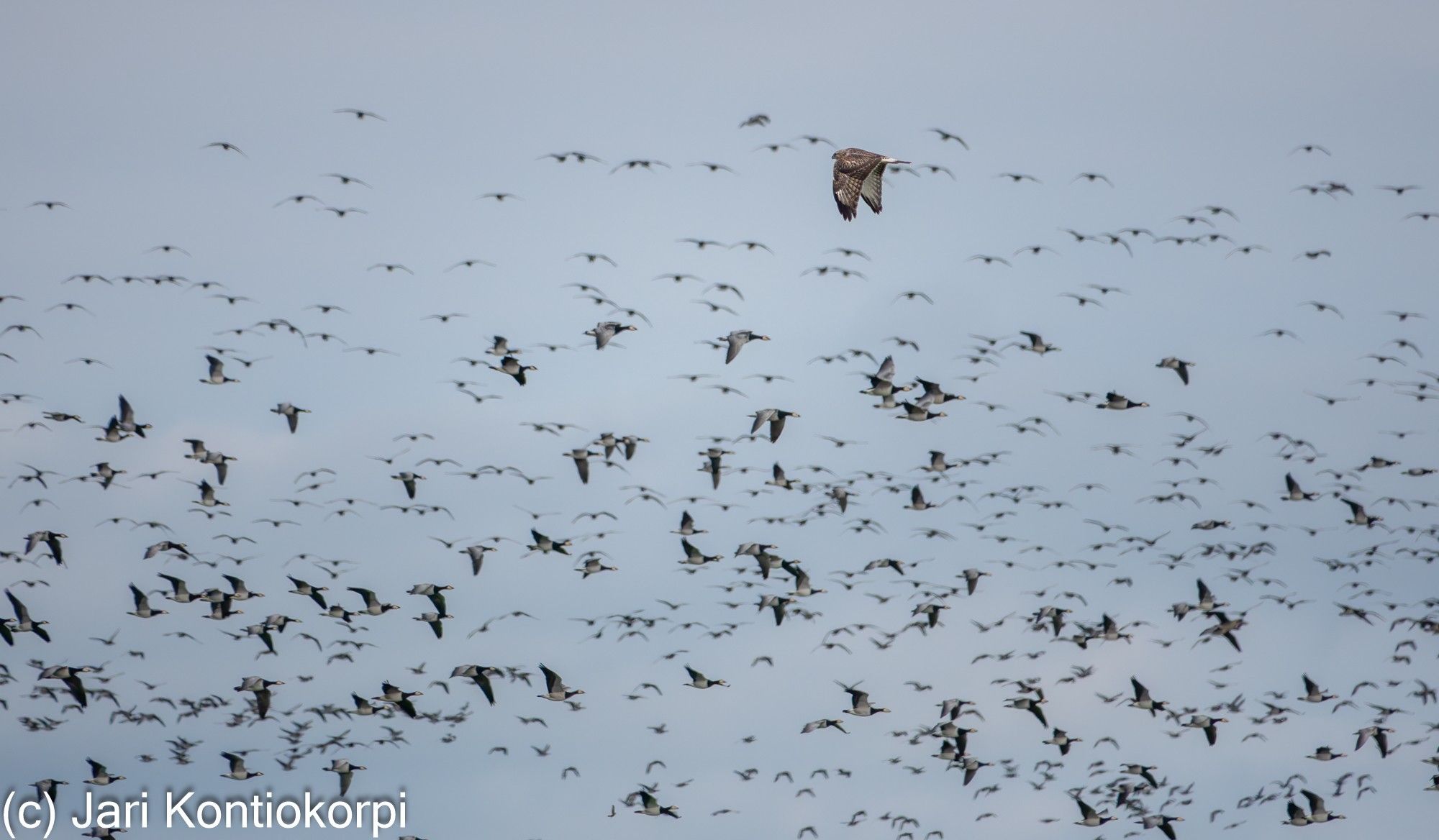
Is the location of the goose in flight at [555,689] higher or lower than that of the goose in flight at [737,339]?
Answer: lower

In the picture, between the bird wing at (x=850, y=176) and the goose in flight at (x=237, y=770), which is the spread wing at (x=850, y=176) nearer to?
the bird wing at (x=850, y=176)

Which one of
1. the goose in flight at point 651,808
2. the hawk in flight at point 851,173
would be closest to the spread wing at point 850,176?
the hawk in flight at point 851,173

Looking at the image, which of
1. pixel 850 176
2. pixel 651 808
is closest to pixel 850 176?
→ pixel 850 176

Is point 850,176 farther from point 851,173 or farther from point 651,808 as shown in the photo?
point 651,808

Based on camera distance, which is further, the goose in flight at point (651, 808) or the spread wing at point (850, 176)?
the goose in flight at point (651, 808)

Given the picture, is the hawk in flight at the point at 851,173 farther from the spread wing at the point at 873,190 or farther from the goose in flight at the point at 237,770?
the goose in flight at the point at 237,770

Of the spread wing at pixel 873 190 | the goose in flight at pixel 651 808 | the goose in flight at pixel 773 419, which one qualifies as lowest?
the goose in flight at pixel 651 808

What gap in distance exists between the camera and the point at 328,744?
10025 cm

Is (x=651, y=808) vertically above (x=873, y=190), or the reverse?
(x=873, y=190)

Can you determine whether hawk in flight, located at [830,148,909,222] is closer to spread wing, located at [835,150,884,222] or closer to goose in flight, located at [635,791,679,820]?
spread wing, located at [835,150,884,222]

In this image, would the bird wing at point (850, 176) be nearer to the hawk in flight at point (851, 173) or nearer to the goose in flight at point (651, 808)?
the hawk in flight at point (851, 173)

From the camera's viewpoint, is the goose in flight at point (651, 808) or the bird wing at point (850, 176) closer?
the bird wing at point (850, 176)

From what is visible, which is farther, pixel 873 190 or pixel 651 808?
pixel 651 808

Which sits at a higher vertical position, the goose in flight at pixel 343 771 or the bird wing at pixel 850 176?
the bird wing at pixel 850 176
